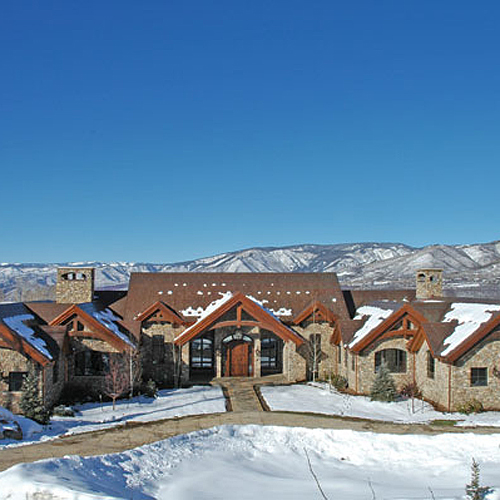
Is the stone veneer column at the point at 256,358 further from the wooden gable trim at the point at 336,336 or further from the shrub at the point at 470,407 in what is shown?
the shrub at the point at 470,407

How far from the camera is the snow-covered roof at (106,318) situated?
27.1 m

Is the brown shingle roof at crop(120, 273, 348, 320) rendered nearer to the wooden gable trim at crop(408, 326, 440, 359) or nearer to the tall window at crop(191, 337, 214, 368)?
the tall window at crop(191, 337, 214, 368)

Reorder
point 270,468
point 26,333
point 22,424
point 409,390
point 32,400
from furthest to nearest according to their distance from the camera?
point 409,390, point 26,333, point 32,400, point 22,424, point 270,468

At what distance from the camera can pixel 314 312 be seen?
31297 mm

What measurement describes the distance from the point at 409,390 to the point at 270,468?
1351 centimetres

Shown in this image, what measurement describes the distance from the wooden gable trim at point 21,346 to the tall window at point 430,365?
17.9 m

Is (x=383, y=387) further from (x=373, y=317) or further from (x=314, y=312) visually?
(x=314, y=312)

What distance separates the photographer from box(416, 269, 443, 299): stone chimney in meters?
33.7

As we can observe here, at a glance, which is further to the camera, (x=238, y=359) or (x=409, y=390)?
(x=238, y=359)

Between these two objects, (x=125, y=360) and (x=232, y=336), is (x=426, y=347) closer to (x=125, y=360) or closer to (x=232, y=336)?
(x=232, y=336)

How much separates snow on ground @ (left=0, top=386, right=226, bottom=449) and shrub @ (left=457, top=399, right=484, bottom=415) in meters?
10.4

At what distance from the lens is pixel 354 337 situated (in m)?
28.2

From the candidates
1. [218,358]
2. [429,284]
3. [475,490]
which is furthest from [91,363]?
[429,284]

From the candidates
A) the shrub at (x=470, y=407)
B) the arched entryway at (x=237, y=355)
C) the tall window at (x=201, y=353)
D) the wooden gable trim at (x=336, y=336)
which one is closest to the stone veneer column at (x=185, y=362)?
the arched entryway at (x=237, y=355)
